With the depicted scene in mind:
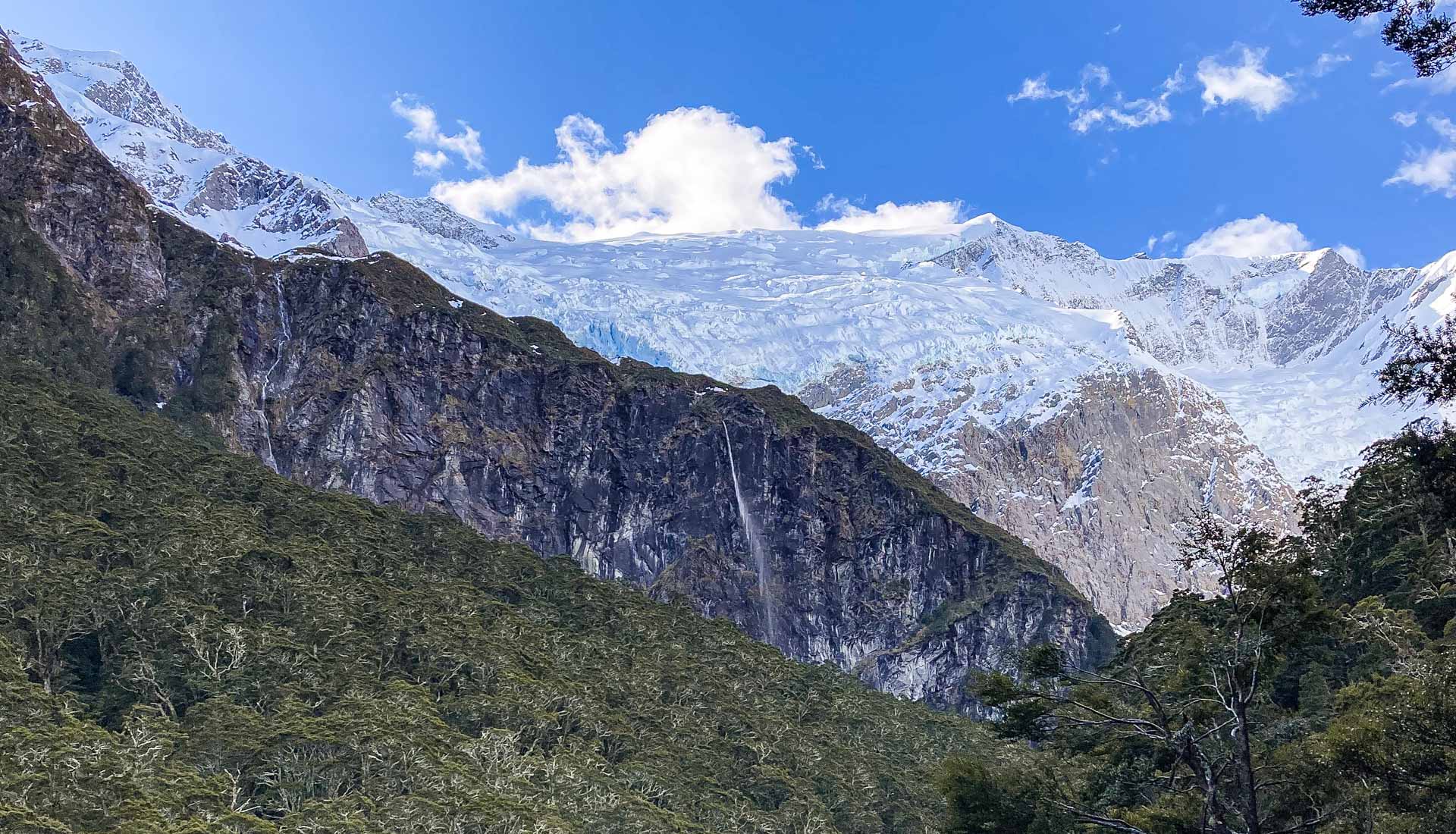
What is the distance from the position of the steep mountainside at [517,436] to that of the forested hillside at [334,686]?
44193 mm

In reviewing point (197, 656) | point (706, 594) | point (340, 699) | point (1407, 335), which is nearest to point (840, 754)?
point (340, 699)

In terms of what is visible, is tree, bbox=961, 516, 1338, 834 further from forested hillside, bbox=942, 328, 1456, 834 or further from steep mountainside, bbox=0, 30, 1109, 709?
steep mountainside, bbox=0, 30, 1109, 709

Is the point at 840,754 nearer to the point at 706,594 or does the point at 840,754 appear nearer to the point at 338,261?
the point at 706,594

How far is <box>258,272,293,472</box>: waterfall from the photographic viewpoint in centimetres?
15575

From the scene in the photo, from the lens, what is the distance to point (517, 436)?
593ft

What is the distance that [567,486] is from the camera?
604 ft

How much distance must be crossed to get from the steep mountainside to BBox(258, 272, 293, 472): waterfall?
33cm

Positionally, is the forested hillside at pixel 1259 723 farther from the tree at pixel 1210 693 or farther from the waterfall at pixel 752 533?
the waterfall at pixel 752 533

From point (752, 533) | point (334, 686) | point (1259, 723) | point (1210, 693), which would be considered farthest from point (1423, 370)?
point (752, 533)

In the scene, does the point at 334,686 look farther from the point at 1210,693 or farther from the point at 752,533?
the point at 752,533

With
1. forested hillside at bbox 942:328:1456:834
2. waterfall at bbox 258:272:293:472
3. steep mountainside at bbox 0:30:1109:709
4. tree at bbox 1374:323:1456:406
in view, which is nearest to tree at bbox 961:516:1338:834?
forested hillside at bbox 942:328:1456:834

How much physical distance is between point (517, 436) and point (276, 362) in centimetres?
3740

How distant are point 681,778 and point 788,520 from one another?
124 metres

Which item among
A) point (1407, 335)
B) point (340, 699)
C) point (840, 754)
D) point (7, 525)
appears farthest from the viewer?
point (840, 754)
